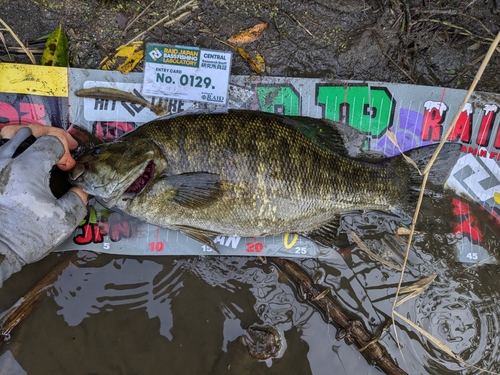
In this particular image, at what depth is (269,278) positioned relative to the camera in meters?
2.98

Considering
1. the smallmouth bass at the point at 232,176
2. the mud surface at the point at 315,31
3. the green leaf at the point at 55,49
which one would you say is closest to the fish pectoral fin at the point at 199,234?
→ the smallmouth bass at the point at 232,176

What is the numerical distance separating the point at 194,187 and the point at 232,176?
287 millimetres

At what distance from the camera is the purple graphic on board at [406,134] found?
300cm

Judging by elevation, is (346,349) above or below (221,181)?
below

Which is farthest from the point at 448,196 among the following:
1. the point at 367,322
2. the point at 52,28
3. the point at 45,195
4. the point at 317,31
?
the point at 52,28

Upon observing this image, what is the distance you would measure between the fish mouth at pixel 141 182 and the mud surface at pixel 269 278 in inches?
29.9

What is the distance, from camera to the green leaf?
9.17 ft

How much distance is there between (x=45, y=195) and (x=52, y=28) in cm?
146

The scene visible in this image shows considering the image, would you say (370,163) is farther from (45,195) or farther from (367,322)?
(45,195)

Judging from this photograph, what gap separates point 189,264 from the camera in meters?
2.97

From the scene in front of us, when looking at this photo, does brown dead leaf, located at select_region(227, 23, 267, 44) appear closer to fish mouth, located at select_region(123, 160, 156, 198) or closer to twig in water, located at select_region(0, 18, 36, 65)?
fish mouth, located at select_region(123, 160, 156, 198)

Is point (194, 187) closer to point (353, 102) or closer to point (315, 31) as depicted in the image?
point (353, 102)

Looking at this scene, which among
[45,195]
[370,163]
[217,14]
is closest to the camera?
[45,195]

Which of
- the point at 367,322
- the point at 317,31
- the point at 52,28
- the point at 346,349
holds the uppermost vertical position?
the point at 317,31
